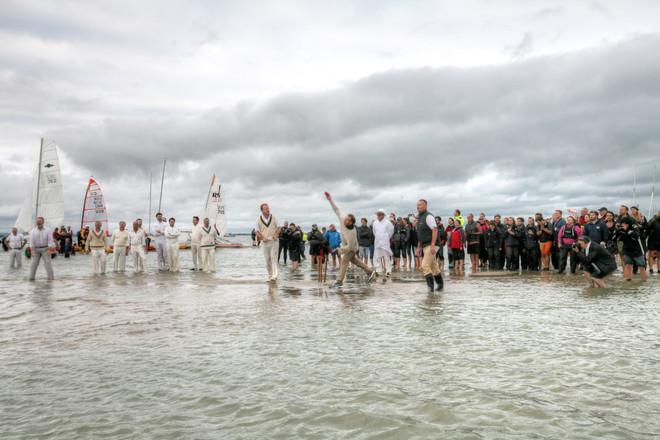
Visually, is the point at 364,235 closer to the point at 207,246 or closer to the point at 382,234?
the point at 382,234

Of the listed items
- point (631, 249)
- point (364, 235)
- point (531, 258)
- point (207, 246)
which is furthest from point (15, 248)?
point (631, 249)

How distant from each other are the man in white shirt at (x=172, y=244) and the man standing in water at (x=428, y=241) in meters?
10.7

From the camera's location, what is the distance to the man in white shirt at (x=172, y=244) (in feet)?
64.4

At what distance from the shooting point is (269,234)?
587 inches

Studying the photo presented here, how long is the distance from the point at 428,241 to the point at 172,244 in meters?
11.4

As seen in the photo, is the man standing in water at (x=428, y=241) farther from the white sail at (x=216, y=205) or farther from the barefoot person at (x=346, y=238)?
the white sail at (x=216, y=205)

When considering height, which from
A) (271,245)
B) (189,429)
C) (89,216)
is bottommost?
(189,429)

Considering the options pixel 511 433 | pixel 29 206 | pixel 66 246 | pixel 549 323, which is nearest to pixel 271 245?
pixel 549 323

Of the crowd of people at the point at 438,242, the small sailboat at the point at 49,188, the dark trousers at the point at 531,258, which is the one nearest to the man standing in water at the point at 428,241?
the crowd of people at the point at 438,242

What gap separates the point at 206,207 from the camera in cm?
4984

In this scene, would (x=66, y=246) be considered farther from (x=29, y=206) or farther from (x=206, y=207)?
(x=206, y=207)

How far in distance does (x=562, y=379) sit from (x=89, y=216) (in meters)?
43.8

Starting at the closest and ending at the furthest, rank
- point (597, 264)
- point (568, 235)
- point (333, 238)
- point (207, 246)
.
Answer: point (597, 264)
point (568, 235)
point (207, 246)
point (333, 238)

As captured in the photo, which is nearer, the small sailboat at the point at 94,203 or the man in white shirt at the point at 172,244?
the man in white shirt at the point at 172,244
